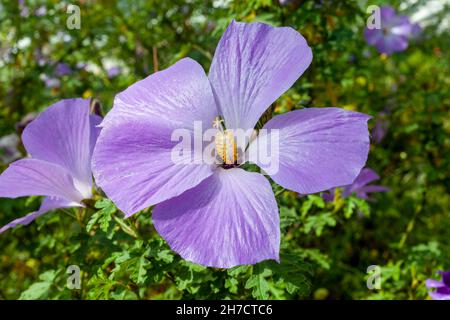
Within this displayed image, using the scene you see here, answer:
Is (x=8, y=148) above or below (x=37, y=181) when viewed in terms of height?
below

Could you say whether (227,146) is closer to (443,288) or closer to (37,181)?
(37,181)

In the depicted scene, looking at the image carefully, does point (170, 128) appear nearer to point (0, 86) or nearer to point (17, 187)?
point (17, 187)

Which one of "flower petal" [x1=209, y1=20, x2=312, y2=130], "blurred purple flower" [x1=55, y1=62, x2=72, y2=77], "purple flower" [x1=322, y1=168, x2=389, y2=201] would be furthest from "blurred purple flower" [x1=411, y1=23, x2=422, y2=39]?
"flower petal" [x1=209, y1=20, x2=312, y2=130]

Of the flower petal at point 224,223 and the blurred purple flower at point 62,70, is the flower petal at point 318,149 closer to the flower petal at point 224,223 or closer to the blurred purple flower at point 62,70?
the flower petal at point 224,223

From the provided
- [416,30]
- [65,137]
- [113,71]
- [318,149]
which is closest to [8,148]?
[113,71]

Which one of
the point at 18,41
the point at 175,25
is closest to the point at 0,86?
the point at 18,41

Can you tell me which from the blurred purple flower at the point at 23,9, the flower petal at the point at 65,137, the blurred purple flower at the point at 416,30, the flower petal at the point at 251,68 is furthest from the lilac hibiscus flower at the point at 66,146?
the blurred purple flower at the point at 416,30
